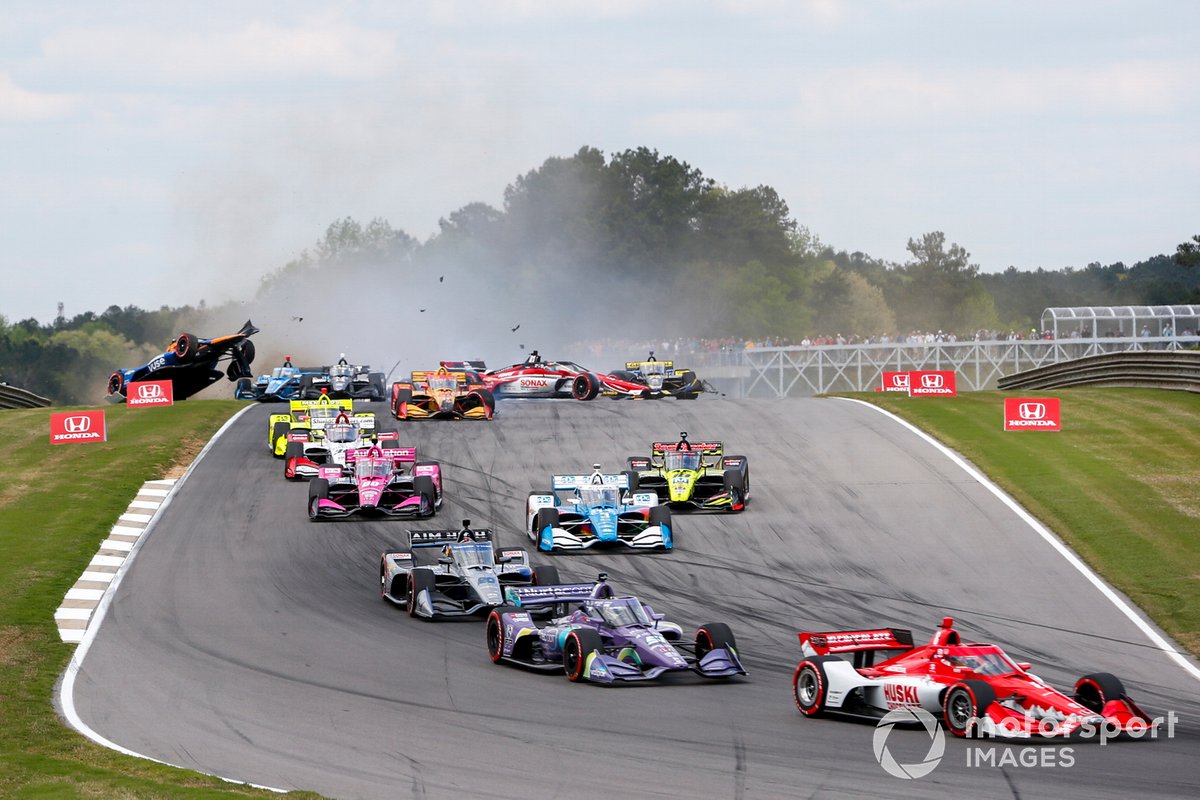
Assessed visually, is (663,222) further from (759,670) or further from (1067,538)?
(759,670)

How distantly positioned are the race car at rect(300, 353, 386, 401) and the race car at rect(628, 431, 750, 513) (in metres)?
21.1

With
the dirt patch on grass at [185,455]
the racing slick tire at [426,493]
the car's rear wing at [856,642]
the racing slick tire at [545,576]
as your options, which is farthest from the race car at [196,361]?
the car's rear wing at [856,642]

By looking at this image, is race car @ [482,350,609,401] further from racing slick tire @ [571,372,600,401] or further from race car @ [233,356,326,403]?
race car @ [233,356,326,403]

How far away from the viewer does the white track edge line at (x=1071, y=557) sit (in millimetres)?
20016

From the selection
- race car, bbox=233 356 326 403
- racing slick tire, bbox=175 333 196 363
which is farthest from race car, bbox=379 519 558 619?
race car, bbox=233 356 326 403

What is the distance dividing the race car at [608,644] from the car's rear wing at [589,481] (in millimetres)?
8528

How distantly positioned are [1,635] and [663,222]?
335 ft

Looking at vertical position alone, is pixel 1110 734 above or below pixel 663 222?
below

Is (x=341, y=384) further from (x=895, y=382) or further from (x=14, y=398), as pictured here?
(x=895, y=382)

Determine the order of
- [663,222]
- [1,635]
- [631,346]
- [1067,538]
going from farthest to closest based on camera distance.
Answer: [663,222], [631,346], [1067,538], [1,635]

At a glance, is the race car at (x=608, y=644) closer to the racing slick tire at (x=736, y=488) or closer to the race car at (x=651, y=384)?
the racing slick tire at (x=736, y=488)

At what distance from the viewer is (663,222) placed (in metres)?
120

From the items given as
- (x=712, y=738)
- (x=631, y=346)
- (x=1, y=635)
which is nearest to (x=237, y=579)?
(x=1, y=635)

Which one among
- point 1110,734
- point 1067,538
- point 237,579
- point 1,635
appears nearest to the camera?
point 1110,734
